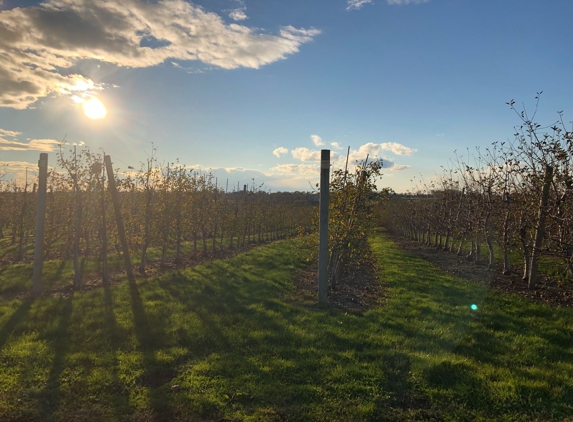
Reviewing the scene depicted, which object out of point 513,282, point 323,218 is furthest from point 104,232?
point 513,282

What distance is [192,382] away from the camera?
4676 mm

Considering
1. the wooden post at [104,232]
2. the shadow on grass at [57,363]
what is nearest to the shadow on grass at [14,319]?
the shadow on grass at [57,363]

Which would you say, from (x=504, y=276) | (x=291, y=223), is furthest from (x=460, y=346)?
(x=291, y=223)

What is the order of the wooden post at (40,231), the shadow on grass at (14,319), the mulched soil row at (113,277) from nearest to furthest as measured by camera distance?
the shadow on grass at (14,319)
the wooden post at (40,231)
the mulched soil row at (113,277)

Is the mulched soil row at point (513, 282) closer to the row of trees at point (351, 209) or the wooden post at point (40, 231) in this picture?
the row of trees at point (351, 209)

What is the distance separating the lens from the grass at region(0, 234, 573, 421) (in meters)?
4.09

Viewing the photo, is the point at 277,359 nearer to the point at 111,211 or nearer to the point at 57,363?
the point at 57,363

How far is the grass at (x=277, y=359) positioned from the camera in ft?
13.4

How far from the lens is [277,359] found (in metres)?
5.31

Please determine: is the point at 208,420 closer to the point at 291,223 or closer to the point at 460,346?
the point at 460,346

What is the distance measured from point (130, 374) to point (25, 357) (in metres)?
1.89

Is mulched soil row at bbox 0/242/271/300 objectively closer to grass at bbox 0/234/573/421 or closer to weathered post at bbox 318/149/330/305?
grass at bbox 0/234/573/421

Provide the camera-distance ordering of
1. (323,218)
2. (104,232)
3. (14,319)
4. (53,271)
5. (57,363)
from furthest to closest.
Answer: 1. (53,271)
2. (104,232)
3. (323,218)
4. (14,319)
5. (57,363)

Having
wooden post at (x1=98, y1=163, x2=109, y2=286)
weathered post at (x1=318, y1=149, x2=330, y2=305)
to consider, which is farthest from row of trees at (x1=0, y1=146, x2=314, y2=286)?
weathered post at (x1=318, y1=149, x2=330, y2=305)
